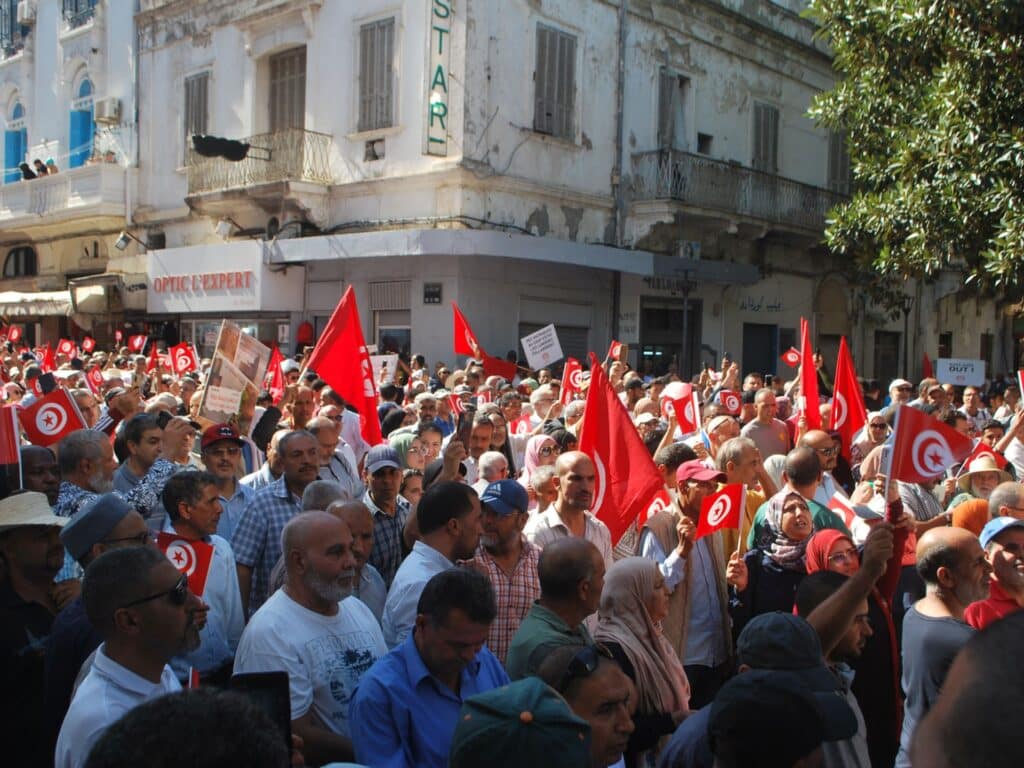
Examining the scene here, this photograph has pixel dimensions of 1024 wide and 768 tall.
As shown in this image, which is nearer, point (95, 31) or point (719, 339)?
point (719, 339)

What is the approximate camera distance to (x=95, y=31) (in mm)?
22594

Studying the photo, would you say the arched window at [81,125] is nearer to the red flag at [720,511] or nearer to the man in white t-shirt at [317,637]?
the red flag at [720,511]

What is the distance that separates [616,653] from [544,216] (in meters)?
14.7

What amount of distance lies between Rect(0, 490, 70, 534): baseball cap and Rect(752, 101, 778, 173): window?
2024 centimetres

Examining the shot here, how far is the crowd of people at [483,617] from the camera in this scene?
1957 millimetres

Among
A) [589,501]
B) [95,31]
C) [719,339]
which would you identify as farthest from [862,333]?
[589,501]

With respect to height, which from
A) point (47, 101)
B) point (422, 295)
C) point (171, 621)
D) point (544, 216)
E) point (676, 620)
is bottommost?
point (676, 620)

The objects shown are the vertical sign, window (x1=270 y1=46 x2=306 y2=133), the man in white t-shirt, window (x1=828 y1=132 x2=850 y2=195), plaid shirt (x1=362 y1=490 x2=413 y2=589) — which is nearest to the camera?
the man in white t-shirt

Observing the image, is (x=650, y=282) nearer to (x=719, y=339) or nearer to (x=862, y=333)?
(x=719, y=339)

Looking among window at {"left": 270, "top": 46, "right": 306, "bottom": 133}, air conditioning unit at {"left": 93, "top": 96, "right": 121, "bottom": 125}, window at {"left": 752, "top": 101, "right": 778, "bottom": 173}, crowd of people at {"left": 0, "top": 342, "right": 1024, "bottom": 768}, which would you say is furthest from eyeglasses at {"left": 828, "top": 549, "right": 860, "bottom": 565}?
air conditioning unit at {"left": 93, "top": 96, "right": 121, "bottom": 125}

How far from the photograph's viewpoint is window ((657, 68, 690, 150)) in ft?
64.4

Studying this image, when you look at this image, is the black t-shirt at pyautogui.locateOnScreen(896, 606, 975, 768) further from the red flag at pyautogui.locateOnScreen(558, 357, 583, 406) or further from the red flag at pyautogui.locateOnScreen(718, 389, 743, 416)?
the red flag at pyautogui.locateOnScreen(558, 357, 583, 406)

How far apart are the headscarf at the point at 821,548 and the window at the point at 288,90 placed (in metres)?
16.0

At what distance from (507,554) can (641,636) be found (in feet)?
2.62
